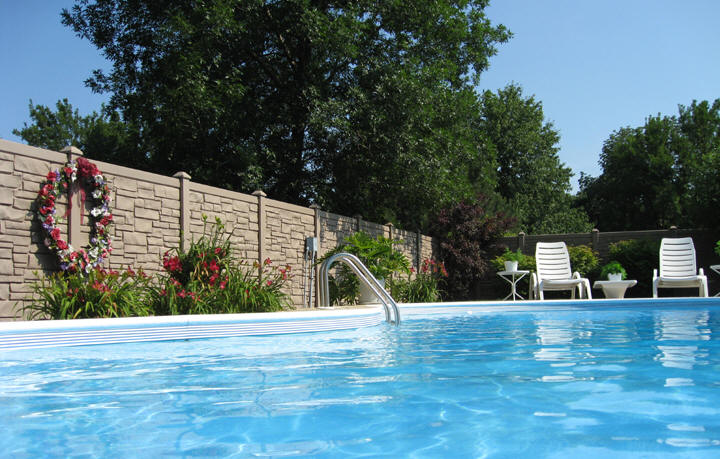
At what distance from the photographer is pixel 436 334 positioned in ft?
20.9

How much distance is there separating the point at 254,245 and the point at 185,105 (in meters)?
4.03

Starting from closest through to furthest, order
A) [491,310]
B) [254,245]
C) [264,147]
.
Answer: [254,245]
[491,310]
[264,147]

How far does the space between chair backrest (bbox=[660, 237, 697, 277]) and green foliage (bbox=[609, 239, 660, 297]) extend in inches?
77.9

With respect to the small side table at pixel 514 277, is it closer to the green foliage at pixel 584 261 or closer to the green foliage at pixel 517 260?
the green foliage at pixel 517 260

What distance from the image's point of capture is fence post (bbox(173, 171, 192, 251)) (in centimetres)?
777

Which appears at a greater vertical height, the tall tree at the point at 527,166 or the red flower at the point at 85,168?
the tall tree at the point at 527,166

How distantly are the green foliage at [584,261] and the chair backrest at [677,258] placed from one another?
2.87 meters

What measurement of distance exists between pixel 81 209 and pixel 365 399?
477cm

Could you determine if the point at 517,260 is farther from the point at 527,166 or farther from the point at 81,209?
the point at 527,166

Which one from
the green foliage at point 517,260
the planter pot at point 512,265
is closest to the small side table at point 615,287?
the planter pot at point 512,265

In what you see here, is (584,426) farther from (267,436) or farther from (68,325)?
(68,325)

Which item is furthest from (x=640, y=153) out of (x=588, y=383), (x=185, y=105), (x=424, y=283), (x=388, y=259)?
(x=588, y=383)

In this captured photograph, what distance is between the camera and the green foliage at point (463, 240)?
16.1 metres

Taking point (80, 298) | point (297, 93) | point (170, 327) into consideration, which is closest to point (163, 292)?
point (80, 298)
